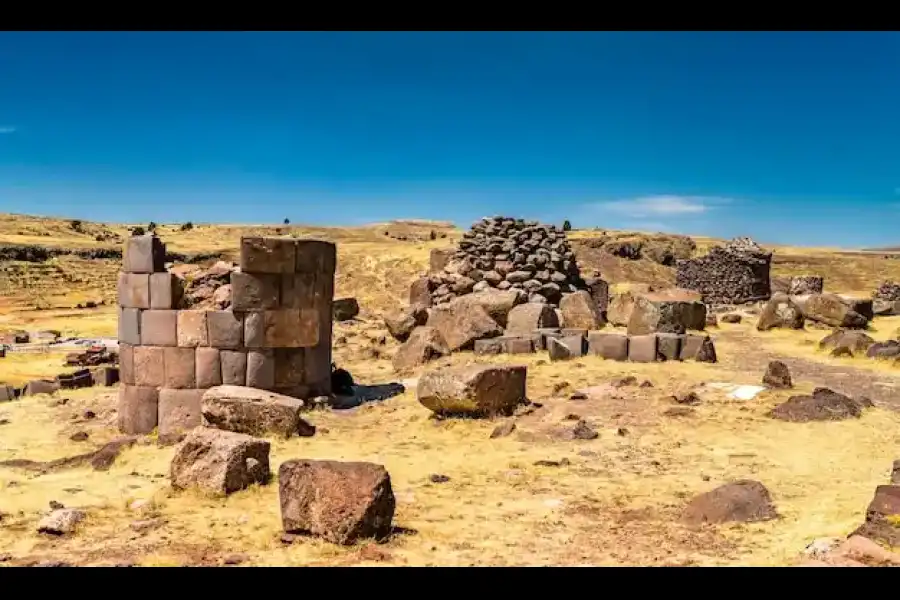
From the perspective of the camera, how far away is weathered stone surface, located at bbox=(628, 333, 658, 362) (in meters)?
16.2

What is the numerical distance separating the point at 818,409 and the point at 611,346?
228 inches

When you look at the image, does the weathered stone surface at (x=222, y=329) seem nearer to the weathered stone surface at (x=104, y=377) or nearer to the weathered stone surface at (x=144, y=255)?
the weathered stone surface at (x=144, y=255)

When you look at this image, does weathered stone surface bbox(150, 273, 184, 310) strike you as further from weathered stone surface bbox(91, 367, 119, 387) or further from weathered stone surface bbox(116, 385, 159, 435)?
weathered stone surface bbox(91, 367, 119, 387)

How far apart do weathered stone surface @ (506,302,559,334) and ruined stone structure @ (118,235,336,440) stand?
7.79 m

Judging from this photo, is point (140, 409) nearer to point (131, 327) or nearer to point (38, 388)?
point (131, 327)

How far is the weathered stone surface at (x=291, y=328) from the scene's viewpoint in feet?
41.6

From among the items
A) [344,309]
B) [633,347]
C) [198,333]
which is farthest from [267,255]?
[344,309]

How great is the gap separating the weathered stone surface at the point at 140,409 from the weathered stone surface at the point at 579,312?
39.3ft

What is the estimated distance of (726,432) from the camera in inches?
409

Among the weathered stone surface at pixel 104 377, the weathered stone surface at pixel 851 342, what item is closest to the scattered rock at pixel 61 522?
the weathered stone surface at pixel 104 377

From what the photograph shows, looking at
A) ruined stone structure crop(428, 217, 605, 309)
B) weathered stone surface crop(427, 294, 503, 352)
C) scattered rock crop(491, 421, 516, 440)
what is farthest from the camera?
ruined stone structure crop(428, 217, 605, 309)

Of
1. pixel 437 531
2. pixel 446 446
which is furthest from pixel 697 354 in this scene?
pixel 437 531

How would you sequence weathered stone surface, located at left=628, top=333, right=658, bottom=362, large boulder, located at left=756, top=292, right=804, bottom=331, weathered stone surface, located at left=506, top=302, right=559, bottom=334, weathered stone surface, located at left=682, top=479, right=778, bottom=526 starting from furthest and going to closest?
large boulder, located at left=756, top=292, right=804, bottom=331, weathered stone surface, located at left=506, top=302, right=559, bottom=334, weathered stone surface, located at left=628, top=333, right=658, bottom=362, weathered stone surface, located at left=682, top=479, right=778, bottom=526

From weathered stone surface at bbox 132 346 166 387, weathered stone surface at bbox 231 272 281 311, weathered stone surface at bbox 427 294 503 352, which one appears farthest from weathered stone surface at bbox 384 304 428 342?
weathered stone surface at bbox 132 346 166 387
